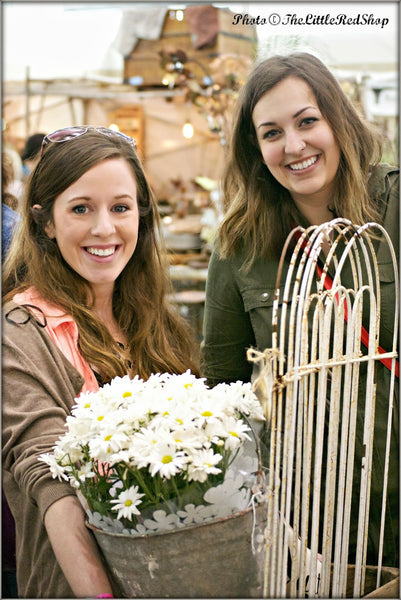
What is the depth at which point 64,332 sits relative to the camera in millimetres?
1490

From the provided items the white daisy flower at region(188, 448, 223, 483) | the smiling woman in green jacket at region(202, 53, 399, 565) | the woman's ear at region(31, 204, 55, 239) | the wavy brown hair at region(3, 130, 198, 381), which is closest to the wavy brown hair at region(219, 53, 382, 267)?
the smiling woman in green jacket at region(202, 53, 399, 565)

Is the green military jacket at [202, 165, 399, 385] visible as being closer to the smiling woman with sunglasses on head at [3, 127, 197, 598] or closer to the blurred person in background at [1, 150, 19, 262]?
the smiling woman with sunglasses on head at [3, 127, 197, 598]

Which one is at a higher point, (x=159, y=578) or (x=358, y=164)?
(x=358, y=164)

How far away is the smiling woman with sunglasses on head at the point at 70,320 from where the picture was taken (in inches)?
49.5

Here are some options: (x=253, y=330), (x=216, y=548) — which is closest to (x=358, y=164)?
(x=253, y=330)

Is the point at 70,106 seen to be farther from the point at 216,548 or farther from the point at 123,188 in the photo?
the point at 216,548

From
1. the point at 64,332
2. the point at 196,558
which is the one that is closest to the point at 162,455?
the point at 196,558

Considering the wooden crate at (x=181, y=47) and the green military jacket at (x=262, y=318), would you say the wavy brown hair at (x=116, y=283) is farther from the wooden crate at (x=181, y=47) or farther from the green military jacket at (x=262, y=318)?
the wooden crate at (x=181, y=47)

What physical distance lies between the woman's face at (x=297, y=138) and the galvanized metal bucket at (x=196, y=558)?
2.92ft

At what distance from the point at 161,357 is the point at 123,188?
1.41 feet

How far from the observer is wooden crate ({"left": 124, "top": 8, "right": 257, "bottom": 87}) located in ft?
16.9

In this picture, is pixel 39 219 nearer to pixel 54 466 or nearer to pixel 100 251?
pixel 100 251

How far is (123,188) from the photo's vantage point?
1543mm

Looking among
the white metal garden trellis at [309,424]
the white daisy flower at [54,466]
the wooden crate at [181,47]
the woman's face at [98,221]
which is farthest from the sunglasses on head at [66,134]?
the wooden crate at [181,47]
